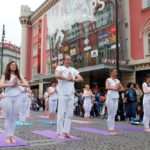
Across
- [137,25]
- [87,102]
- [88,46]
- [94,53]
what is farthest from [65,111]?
[88,46]

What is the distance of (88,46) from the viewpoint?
1237 inches

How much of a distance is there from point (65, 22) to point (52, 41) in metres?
4.24

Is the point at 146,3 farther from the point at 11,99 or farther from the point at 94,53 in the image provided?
the point at 11,99

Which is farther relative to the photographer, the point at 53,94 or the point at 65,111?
the point at 53,94

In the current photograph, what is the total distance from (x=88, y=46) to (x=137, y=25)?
566cm

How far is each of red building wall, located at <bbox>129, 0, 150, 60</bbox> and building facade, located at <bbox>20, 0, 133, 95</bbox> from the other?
0.60 metres

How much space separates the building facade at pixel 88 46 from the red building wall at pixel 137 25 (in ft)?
1.96

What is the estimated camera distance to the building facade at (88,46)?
1104 inches

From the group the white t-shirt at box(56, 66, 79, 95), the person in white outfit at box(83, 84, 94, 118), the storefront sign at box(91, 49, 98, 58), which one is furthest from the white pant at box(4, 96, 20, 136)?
the storefront sign at box(91, 49, 98, 58)

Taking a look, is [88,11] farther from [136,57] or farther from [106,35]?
[136,57]

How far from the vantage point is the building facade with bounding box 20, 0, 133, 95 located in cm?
2805

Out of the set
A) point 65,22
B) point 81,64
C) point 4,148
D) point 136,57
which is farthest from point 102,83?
point 4,148

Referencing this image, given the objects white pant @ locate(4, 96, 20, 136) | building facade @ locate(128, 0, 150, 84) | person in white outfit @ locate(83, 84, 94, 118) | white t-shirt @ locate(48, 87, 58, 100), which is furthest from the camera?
building facade @ locate(128, 0, 150, 84)

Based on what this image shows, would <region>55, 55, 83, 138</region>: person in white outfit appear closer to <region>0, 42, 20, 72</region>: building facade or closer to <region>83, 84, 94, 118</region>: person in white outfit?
<region>83, 84, 94, 118</region>: person in white outfit
